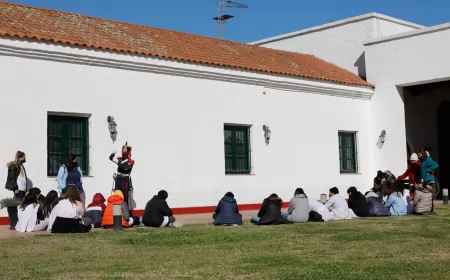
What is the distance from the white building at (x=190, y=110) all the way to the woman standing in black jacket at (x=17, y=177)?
0.49 m

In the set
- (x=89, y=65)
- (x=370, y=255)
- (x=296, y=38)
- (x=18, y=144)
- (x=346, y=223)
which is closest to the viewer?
A: (x=370, y=255)

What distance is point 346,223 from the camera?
13.6 meters

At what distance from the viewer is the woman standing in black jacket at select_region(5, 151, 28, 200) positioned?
13.7 m

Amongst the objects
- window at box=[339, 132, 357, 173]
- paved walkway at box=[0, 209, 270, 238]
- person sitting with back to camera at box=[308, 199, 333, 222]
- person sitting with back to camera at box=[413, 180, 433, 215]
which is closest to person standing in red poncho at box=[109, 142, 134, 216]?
paved walkway at box=[0, 209, 270, 238]

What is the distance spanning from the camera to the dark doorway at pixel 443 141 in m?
25.9

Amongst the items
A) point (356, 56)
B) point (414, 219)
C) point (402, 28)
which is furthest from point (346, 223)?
point (402, 28)

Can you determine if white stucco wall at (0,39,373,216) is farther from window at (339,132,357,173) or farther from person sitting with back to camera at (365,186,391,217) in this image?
person sitting with back to camera at (365,186,391,217)

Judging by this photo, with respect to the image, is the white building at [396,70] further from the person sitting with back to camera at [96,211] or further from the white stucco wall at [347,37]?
the person sitting with back to camera at [96,211]

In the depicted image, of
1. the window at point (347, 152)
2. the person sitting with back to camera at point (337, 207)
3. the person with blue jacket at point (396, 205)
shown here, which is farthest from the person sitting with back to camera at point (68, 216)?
the window at point (347, 152)

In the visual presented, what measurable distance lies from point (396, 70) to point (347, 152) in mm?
3227

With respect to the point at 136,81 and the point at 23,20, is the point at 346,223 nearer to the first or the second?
the point at 136,81

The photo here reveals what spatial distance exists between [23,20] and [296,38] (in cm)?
1325

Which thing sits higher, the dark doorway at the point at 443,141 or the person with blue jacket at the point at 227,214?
the dark doorway at the point at 443,141

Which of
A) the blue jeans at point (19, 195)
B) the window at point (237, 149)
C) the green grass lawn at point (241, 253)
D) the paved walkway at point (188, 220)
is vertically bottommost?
the green grass lawn at point (241, 253)
